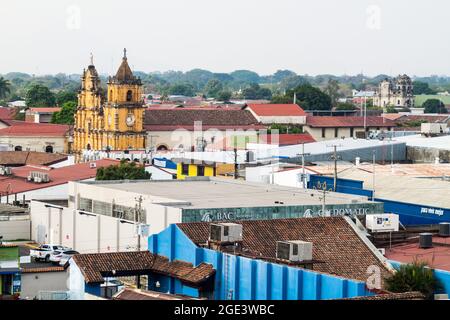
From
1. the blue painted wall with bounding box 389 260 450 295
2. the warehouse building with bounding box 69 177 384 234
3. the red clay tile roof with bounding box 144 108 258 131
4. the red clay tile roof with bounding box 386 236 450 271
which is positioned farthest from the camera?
the red clay tile roof with bounding box 144 108 258 131

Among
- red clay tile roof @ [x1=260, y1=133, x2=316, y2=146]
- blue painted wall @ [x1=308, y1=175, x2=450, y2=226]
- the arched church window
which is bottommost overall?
red clay tile roof @ [x1=260, y1=133, x2=316, y2=146]

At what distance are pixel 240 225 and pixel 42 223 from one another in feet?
60.3

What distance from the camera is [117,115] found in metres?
87.6

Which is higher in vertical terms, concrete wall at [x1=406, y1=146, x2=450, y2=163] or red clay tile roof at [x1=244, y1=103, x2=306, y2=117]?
red clay tile roof at [x1=244, y1=103, x2=306, y2=117]

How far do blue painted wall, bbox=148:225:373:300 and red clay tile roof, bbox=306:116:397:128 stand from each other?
7752cm

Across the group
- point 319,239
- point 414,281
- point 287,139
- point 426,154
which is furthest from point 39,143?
point 414,281

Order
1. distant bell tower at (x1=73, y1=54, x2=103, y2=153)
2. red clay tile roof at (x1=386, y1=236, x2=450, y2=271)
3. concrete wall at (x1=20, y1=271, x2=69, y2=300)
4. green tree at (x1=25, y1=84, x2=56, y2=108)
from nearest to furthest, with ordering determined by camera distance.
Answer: red clay tile roof at (x1=386, y1=236, x2=450, y2=271) → concrete wall at (x1=20, y1=271, x2=69, y2=300) → distant bell tower at (x1=73, y1=54, x2=103, y2=153) → green tree at (x1=25, y1=84, x2=56, y2=108)

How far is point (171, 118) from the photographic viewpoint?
3878 inches

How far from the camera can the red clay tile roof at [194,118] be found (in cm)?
9625

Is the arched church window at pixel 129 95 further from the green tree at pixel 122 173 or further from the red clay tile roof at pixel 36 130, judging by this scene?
the green tree at pixel 122 173

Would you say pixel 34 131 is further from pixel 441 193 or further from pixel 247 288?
pixel 247 288

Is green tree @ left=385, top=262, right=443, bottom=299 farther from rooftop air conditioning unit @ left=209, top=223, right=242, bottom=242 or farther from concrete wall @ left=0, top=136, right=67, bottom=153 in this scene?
concrete wall @ left=0, top=136, right=67, bottom=153

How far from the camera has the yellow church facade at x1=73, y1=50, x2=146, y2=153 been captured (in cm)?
8750

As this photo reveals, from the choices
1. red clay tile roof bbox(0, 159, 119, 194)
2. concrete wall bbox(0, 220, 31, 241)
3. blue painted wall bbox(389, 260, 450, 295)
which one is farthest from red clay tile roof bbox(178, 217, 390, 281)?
red clay tile roof bbox(0, 159, 119, 194)
